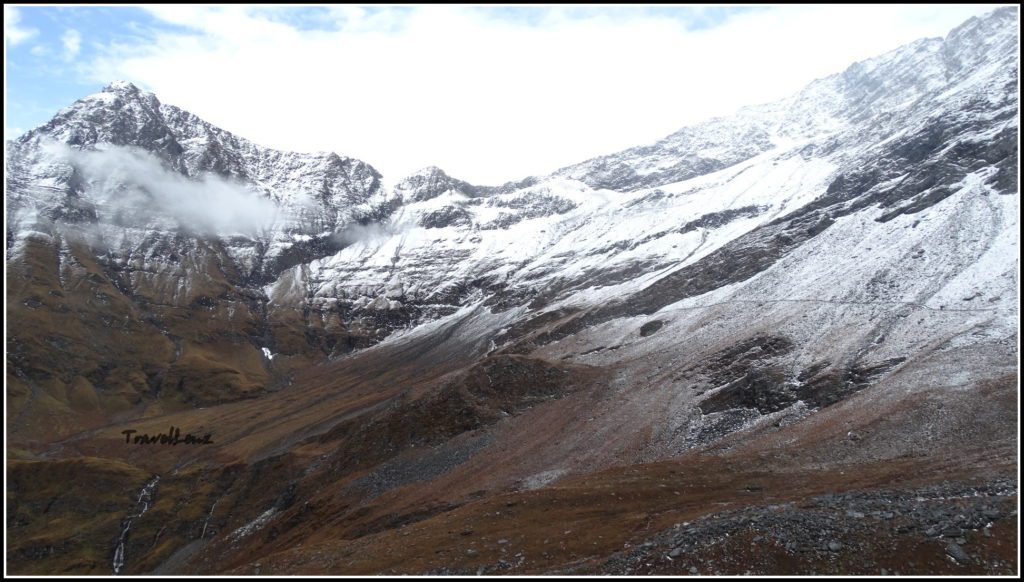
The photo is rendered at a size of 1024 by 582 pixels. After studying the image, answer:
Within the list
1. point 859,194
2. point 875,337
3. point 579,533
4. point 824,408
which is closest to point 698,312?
point 875,337

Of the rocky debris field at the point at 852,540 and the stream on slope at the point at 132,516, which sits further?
the stream on slope at the point at 132,516

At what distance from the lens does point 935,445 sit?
5147 cm

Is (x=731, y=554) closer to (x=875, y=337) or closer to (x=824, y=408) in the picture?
(x=824, y=408)

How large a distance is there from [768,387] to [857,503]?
1863 inches

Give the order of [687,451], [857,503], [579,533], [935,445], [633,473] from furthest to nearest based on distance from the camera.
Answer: [687,451] < [633,473] < [935,445] < [579,533] < [857,503]

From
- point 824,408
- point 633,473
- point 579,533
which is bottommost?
point 824,408

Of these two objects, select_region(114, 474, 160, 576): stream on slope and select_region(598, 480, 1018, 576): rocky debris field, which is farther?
select_region(114, 474, 160, 576): stream on slope

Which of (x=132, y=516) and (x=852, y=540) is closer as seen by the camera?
(x=852, y=540)

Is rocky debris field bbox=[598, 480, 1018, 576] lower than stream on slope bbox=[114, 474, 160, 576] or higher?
higher

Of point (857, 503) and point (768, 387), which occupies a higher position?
point (857, 503)

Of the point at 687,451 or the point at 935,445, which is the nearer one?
the point at 935,445

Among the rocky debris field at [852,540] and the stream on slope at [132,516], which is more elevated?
the rocky debris field at [852,540]

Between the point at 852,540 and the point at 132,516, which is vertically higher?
the point at 852,540

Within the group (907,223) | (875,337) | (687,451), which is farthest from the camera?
(907,223)
